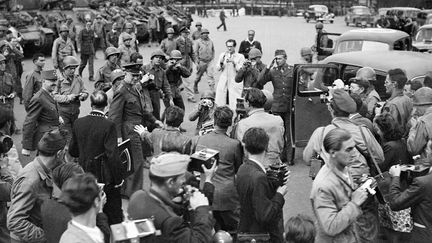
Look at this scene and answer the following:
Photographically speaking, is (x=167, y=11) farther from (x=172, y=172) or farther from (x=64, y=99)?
(x=172, y=172)

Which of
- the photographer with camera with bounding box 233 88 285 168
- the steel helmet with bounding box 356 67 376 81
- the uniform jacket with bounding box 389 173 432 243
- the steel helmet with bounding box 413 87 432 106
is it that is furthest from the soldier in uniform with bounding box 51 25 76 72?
the uniform jacket with bounding box 389 173 432 243

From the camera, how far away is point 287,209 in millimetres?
7504

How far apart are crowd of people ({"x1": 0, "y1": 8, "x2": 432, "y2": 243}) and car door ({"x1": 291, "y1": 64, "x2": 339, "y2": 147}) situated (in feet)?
1.32

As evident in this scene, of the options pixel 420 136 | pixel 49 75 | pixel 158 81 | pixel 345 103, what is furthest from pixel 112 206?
pixel 158 81

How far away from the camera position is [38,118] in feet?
25.2

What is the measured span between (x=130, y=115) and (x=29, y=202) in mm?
3327

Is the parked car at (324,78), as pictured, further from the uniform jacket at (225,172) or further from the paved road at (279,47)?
the uniform jacket at (225,172)

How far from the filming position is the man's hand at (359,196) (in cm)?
404

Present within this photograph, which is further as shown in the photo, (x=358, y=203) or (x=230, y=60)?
(x=230, y=60)

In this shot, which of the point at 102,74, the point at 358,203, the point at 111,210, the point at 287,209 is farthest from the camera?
the point at 102,74

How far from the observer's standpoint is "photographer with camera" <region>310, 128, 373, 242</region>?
399 cm

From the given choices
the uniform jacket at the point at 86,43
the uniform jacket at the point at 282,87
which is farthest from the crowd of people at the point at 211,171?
the uniform jacket at the point at 86,43

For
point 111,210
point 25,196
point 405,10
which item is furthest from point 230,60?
point 405,10

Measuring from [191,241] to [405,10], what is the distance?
97.9 ft
